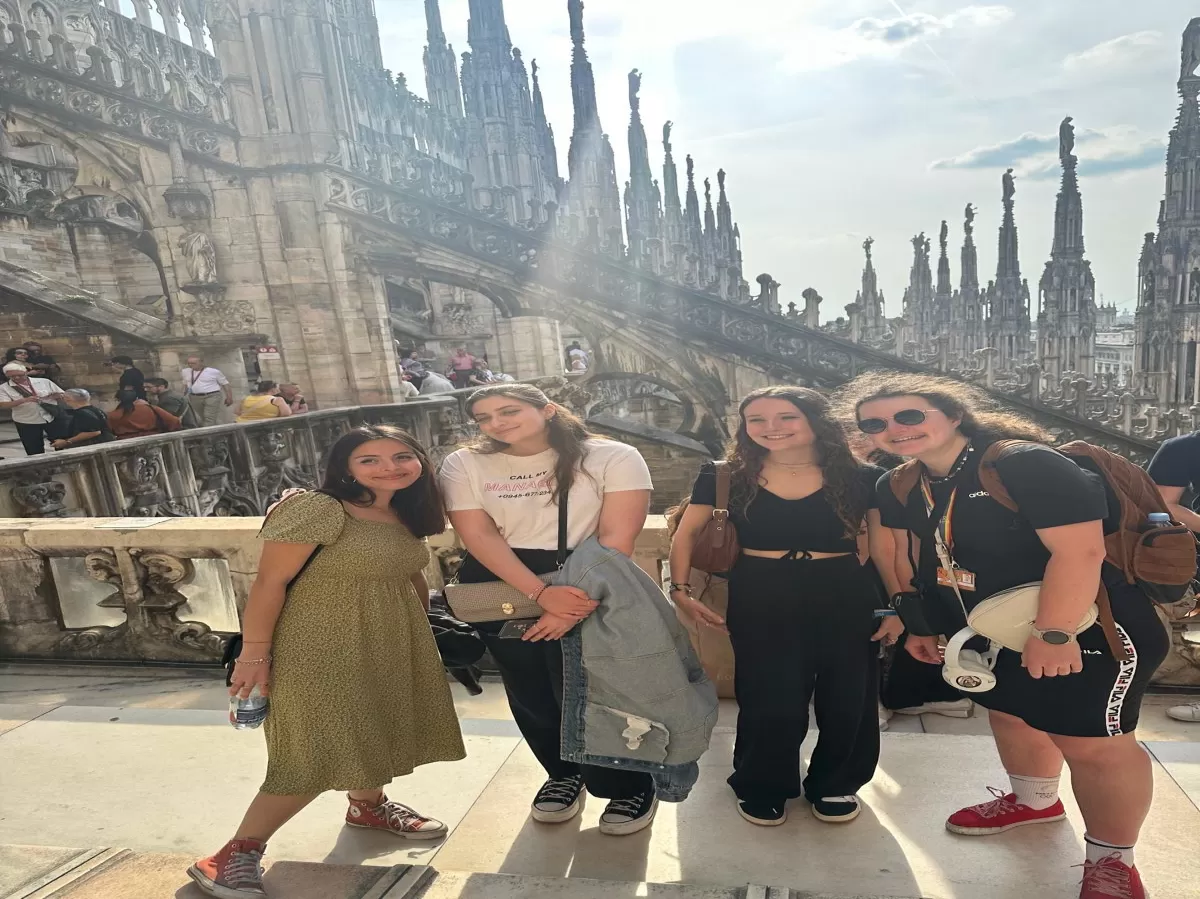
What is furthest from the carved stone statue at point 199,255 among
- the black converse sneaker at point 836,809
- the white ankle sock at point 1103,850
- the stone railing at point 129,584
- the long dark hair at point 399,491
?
the white ankle sock at point 1103,850

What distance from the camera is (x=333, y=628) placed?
187 cm

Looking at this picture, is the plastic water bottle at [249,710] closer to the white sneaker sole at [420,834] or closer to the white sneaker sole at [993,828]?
the white sneaker sole at [420,834]

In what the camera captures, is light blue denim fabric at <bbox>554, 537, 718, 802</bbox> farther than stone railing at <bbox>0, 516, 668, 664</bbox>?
No

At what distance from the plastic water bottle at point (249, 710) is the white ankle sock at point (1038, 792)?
2266 mm

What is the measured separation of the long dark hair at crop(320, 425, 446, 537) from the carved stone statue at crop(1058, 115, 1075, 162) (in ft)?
94.2

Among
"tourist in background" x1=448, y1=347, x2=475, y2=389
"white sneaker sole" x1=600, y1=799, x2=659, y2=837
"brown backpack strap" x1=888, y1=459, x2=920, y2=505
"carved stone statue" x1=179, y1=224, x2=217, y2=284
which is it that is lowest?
"white sneaker sole" x1=600, y1=799, x2=659, y2=837

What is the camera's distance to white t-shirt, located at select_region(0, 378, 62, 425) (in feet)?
23.4

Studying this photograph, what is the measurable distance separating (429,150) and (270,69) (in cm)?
2894

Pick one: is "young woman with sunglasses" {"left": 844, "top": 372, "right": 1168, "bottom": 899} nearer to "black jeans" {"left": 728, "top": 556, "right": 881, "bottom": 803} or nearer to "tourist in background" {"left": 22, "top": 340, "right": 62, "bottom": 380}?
"black jeans" {"left": 728, "top": 556, "right": 881, "bottom": 803}

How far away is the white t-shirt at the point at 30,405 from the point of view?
7141 mm

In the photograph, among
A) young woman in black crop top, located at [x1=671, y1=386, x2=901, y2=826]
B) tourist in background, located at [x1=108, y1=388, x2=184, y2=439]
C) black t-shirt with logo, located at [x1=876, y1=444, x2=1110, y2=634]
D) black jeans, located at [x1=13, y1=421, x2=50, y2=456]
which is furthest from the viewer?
tourist in background, located at [x1=108, y1=388, x2=184, y2=439]

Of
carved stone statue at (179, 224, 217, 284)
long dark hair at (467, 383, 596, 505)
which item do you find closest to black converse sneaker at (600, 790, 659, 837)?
long dark hair at (467, 383, 596, 505)

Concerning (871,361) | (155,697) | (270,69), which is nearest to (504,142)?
(270,69)

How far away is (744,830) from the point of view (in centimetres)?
210
